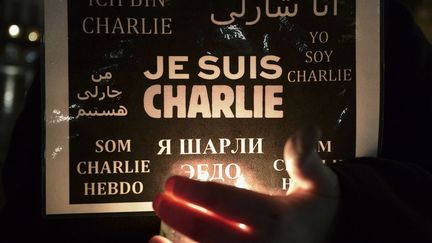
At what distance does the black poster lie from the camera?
823mm

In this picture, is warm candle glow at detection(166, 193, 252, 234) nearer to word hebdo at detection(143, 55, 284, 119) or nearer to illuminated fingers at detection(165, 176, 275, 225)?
illuminated fingers at detection(165, 176, 275, 225)

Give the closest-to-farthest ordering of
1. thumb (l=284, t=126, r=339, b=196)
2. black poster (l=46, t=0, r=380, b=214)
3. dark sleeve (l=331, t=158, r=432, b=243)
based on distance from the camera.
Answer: thumb (l=284, t=126, r=339, b=196)
dark sleeve (l=331, t=158, r=432, b=243)
black poster (l=46, t=0, r=380, b=214)

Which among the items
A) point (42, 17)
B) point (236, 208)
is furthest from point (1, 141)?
point (236, 208)

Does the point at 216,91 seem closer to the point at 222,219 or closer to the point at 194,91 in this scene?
the point at 194,91

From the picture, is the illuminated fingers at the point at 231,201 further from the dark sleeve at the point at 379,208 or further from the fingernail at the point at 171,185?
the dark sleeve at the point at 379,208

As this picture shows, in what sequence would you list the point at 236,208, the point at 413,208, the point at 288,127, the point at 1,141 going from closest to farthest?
the point at 236,208 → the point at 413,208 → the point at 288,127 → the point at 1,141

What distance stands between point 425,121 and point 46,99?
0.72 m

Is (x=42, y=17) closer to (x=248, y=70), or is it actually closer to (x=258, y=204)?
(x=248, y=70)

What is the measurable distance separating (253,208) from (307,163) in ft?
0.30

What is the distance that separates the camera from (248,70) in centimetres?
85

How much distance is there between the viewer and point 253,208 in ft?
1.99

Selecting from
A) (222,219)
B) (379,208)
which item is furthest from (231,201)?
(379,208)

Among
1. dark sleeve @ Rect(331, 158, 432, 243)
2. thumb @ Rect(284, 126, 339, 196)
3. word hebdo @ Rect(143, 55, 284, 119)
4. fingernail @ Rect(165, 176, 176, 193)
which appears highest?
word hebdo @ Rect(143, 55, 284, 119)

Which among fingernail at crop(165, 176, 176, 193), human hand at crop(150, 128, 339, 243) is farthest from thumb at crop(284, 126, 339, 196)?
fingernail at crop(165, 176, 176, 193)
